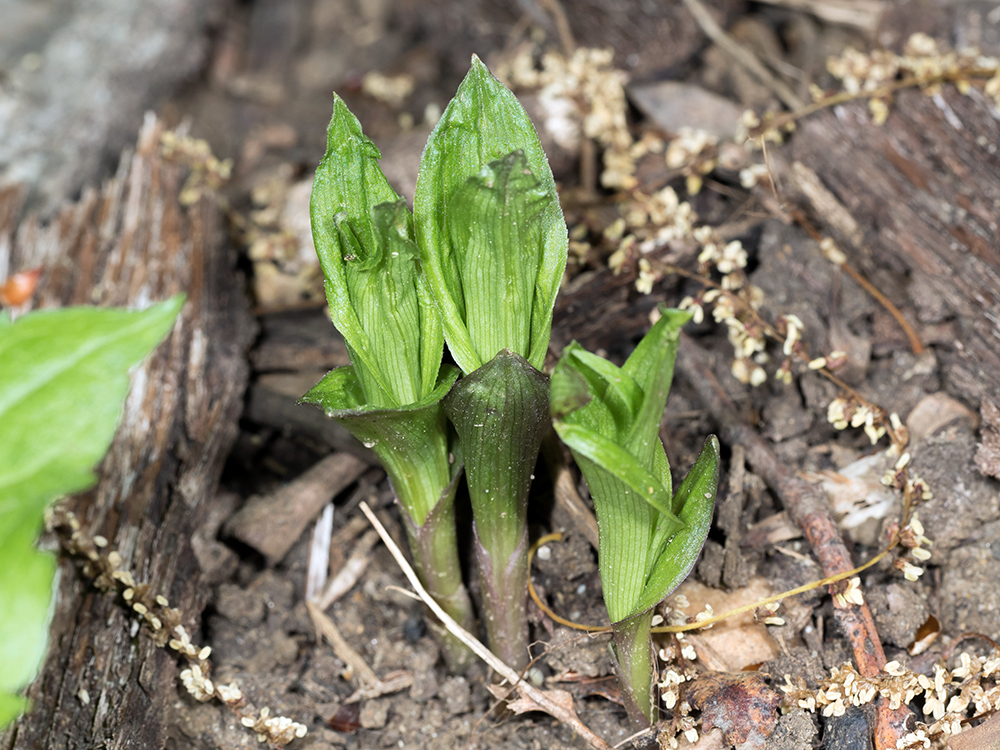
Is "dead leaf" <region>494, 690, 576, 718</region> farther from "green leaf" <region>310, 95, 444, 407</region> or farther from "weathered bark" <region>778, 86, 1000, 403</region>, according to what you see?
"weathered bark" <region>778, 86, 1000, 403</region>

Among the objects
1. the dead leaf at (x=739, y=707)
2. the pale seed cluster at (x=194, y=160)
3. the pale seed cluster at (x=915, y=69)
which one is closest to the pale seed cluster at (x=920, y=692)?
the dead leaf at (x=739, y=707)

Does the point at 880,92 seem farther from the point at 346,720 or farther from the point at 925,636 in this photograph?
the point at 346,720

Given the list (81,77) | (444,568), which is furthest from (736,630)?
(81,77)

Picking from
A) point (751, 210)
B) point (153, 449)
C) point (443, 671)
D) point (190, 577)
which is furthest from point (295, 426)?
point (751, 210)

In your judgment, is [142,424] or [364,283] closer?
[364,283]

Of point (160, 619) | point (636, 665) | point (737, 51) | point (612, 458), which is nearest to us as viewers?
point (612, 458)

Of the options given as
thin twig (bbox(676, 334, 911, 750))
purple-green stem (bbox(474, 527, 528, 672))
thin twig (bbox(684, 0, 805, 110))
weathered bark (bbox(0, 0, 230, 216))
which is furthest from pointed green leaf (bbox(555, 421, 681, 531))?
weathered bark (bbox(0, 0, 230, 216))
